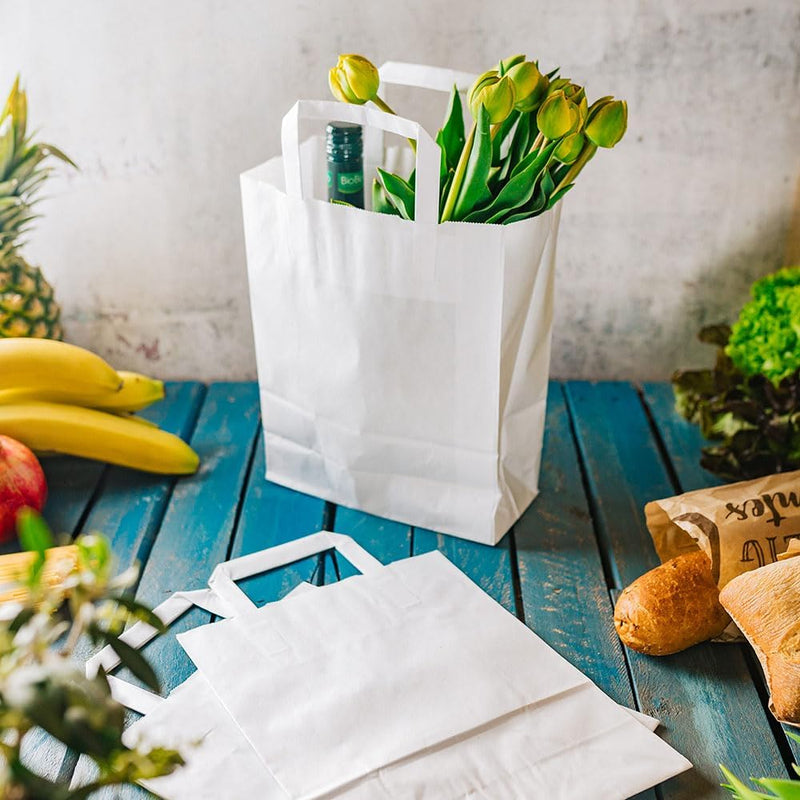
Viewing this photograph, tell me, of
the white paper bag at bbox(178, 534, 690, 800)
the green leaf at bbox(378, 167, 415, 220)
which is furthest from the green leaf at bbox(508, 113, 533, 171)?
the white paper bag at bbox(178, 534, 690, 800)

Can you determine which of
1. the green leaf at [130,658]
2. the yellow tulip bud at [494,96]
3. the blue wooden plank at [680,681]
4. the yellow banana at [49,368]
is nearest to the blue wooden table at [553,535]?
the blue wooden plank at [680,681]

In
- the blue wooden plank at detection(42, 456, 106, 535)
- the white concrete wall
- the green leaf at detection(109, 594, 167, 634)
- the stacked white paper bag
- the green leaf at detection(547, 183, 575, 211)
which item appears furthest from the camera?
the white concrete wall

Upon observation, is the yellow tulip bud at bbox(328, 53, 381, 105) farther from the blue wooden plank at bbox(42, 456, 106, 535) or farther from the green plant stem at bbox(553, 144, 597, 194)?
the blue wooden plank at bbox(42, 456, 106, 535)

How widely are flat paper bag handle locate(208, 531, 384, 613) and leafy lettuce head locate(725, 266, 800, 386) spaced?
524 millimetres

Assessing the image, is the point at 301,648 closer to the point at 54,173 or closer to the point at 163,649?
the point at 163,649

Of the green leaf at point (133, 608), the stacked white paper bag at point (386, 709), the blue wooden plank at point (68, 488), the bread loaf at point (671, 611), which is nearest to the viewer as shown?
the green leaf at point (133, 608)

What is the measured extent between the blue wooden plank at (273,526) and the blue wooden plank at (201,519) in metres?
0.02

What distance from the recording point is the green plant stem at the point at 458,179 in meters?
0.92

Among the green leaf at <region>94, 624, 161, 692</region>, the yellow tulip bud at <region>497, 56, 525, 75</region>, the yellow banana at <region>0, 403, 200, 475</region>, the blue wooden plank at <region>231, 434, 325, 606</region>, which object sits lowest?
the blue wooden plank at <region>231, 434, 325, 606</region>

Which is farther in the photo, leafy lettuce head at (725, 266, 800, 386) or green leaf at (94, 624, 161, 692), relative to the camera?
leafy lettuce head at (725, 266, 800, 386)

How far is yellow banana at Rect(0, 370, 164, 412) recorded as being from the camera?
1.10 m

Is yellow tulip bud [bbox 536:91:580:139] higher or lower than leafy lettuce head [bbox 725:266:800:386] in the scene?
higher

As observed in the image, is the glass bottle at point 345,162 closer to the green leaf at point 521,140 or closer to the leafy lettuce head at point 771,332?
the green leaf at point 521,140

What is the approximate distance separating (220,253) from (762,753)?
92cm
